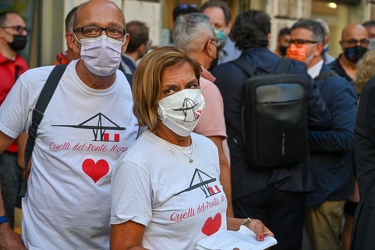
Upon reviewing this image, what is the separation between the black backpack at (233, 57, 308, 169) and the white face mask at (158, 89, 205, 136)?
187 cm

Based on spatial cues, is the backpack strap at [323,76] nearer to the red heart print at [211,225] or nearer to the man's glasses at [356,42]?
the man's glasses at [356,42]

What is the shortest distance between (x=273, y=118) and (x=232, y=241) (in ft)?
6.93

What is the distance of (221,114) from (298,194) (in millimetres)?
1100

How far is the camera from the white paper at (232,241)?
8.68 feet

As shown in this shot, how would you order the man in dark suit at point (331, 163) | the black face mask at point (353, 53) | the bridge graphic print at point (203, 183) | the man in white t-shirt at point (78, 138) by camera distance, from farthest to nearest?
1. the black face mask at point (353, 53)
2. the man in dark suit at point (331, 163)
3. the man in white t-shirt at point (78, 138)
4. the bridge graphic print at point (203, 183)

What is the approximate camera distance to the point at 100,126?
3170 mm

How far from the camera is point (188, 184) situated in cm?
275

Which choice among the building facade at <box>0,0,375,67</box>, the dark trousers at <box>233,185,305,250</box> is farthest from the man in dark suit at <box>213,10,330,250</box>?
the building facade at <box>0,0,375,67</box>

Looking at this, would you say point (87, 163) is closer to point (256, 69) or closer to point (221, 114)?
point (221, 114)

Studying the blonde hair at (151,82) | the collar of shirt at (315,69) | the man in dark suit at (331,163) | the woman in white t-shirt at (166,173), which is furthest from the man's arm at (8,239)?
the collar of shirt at (315,69)

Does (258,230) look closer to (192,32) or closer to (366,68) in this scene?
(192,32)

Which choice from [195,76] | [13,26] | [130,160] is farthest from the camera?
[13,26]

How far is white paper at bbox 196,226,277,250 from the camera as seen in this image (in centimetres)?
264

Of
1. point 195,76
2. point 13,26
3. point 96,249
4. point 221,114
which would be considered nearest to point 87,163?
point 96,249
